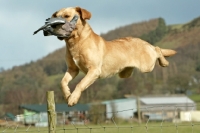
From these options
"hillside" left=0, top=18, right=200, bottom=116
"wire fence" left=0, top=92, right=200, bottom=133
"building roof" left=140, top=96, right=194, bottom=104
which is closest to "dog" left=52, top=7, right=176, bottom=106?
"wire fence" left=0, top=92, right=200, bottom=133

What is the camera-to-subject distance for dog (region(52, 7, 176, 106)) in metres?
9.09

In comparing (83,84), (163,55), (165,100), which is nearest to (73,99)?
(83,84)

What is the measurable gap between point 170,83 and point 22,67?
46.9 metres

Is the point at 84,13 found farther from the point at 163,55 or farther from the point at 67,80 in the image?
the point at 163,55

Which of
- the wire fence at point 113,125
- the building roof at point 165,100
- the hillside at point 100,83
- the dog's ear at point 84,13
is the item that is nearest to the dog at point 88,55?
the dog's ear at point 84,13

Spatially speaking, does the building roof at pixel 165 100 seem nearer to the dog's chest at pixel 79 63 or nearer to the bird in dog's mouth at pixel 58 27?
the dog's chest at pixel 79 63

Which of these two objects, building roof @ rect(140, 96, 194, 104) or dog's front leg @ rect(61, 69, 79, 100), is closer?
dog's front leg @ rect(61, 69, 79, 100)

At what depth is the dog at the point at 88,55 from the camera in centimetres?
909

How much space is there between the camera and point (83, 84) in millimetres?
9016

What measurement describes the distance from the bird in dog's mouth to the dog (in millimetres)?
26

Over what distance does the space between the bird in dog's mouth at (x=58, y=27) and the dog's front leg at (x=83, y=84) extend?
2.46 feet

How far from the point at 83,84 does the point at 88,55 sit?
57 cm

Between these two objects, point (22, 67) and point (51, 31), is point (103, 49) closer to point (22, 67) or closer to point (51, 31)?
point (51, 31)

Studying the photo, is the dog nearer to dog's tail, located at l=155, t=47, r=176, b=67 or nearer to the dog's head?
the dog's head
